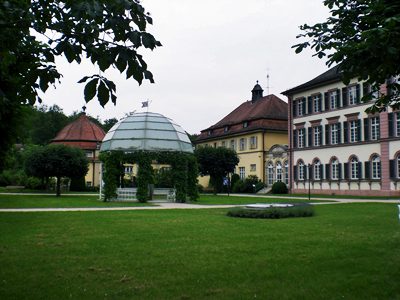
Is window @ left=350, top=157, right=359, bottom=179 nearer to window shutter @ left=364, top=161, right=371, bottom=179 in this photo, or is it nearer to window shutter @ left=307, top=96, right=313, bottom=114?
window shutter @ left=364, top=161, right=371, bottom=179

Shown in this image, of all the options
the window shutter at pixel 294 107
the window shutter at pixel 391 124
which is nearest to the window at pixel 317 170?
the window shutter at pixel 294 107

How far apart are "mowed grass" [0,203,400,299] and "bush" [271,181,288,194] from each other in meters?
34.7

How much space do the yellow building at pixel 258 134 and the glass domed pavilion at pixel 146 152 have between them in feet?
76.5

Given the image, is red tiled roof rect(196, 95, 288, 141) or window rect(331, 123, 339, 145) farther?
red tiled roof rect(196, 95, 288, 141)

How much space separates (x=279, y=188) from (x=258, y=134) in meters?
8.84

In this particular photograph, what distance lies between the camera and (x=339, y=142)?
43688 mm

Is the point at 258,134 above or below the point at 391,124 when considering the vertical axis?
above

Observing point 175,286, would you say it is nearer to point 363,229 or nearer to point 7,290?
point 7,290

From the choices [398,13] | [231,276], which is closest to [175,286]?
[231,276]

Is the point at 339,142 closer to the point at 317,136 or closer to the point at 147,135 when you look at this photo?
the point at 317,136

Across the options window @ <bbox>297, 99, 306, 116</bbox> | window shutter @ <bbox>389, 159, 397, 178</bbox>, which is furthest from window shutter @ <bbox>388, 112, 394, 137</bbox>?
window @ <bbox>297, 99, 306, 116</bbox>

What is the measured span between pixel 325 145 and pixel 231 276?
132 ft

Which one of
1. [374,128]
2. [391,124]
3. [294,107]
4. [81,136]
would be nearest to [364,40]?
[391,124]

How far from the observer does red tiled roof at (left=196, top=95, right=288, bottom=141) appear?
55.5 metres
